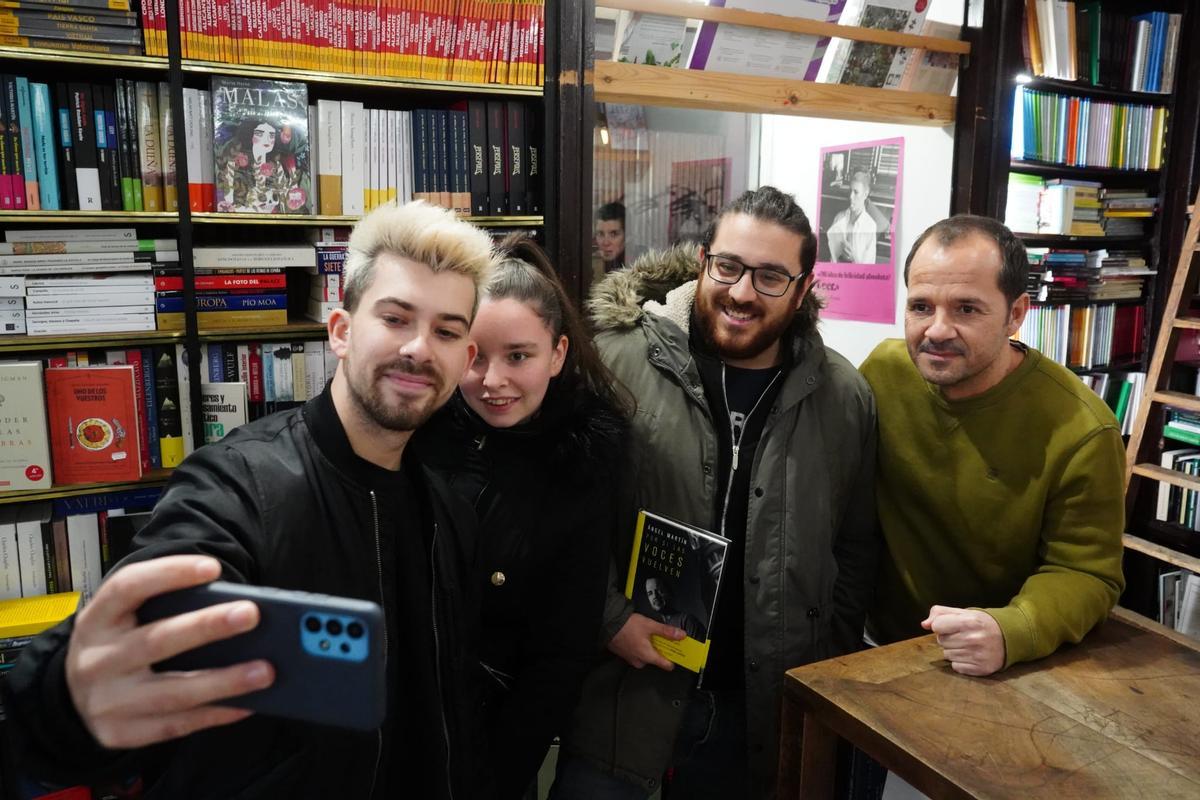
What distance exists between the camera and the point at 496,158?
2.55 m

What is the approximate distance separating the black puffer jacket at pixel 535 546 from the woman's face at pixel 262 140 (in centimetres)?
118

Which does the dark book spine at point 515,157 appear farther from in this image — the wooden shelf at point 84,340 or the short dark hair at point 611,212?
the short dark hair at point 611,212

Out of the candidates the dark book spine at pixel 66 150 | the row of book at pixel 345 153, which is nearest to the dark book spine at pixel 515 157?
the row of book at pixel 345 153

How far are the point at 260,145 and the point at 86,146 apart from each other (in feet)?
1.38

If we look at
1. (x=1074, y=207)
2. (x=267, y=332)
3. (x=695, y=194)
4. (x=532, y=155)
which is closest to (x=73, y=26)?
(x=267, y=332)

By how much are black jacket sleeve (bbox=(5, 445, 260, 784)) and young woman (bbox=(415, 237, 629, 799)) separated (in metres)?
0.51

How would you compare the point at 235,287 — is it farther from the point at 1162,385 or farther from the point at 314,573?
the point at 1162,385

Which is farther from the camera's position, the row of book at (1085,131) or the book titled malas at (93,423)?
the row of book at (1085,131)

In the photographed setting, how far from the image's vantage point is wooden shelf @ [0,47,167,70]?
196 cm

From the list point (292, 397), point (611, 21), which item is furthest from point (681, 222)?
point (292, 397)

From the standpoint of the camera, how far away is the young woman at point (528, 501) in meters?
1.50

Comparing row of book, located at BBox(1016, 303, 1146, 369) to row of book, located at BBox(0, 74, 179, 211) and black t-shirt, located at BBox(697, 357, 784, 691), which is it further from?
row of book, located at BBox(0, 74, 179, 211)

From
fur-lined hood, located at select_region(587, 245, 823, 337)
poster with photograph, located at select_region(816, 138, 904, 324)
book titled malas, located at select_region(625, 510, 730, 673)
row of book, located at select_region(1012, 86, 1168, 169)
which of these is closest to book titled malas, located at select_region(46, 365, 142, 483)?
fur-lined hood, located at select_region(587, 245, 823, 337)

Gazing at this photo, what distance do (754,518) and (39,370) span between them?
1826 mm
